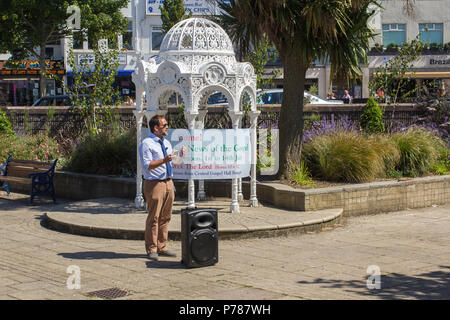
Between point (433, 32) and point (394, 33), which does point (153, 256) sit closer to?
point (394, 33)

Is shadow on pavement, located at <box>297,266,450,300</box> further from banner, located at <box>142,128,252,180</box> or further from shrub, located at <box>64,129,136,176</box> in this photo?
shrub, located at <box>64,129,136,176</box>

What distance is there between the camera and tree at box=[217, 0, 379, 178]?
12250mm

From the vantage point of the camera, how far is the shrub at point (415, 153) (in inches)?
544

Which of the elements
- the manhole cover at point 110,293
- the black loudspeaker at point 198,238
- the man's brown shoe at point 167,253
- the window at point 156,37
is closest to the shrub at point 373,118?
the man's brown shoe at point 167,253

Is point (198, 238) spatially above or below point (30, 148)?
below

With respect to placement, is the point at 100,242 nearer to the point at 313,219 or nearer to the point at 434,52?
the point at 313,219

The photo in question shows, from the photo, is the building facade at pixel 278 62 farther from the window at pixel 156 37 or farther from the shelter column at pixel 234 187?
the shelter column at pixel 234 187

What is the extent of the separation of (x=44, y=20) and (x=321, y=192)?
25.4 meters

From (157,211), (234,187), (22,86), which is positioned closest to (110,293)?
(157,211)

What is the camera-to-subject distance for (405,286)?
7316mm

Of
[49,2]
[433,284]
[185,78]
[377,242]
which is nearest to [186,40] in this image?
[185,78]

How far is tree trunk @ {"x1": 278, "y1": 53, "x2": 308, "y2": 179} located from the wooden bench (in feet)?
15.3

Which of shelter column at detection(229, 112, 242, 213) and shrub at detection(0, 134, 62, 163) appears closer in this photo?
shelter column at detection(229, 112, 242, 213)

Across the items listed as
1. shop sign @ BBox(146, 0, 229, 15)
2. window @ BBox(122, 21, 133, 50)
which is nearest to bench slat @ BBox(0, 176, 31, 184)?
shop sign @ BBox(146, 0, 229, 15)
